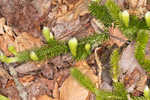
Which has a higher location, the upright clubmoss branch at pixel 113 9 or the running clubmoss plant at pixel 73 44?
the upright clubmoss branch at pixel 113 9

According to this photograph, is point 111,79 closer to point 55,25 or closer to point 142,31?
point 142,31

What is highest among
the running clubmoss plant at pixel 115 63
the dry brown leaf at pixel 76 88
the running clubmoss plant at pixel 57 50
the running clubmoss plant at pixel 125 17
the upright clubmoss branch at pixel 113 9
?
the upright clubmoss branch at pixel 113 9

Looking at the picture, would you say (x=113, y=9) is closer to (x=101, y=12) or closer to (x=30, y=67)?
(x=101, y=12)

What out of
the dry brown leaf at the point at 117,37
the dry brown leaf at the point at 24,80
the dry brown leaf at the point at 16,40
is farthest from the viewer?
the dry brown leaf at the point at 16,40

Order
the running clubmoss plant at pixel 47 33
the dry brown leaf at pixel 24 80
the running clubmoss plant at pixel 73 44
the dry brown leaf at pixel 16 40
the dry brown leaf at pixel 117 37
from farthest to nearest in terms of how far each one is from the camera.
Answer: the dry brown leaf at pixel 16 40 < the dry brown leaf at pixel 24 80 < the dry brown leaf at pixel 117 37 < the running clubmoss plant at pixel 47 33 < the running clubmoss plant at pixel 73 44

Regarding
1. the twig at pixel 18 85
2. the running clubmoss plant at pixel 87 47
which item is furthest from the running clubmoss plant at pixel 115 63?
the twig at pixel 18 85

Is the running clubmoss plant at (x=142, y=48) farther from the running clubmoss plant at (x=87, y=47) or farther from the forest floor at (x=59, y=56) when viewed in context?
the running clubmoss plant at (x=87, y=47)

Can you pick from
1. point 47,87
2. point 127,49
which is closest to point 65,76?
point 47,87
